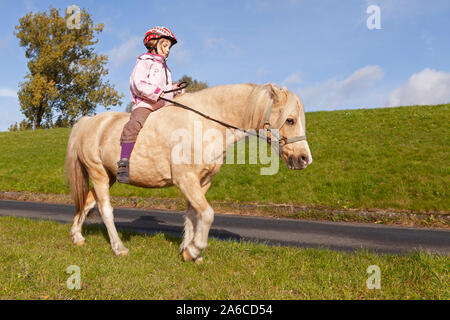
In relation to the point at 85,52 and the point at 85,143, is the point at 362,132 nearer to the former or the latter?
the point at 85,143

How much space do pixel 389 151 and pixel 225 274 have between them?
13048 millimetres

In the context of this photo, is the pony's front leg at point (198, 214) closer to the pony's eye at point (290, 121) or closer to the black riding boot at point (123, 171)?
the black riding boot at point (123, 171)

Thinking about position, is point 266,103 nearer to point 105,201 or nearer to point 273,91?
point 273,91

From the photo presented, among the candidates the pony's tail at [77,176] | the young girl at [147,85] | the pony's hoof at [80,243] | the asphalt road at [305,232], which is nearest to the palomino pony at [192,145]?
the young girl at [147,85]

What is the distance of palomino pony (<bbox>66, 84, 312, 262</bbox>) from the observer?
4547 millimetres

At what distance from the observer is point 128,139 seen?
206 inches

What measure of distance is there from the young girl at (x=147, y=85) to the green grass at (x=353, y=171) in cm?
771

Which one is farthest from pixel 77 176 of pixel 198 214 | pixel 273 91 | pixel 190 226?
pixel 273 91

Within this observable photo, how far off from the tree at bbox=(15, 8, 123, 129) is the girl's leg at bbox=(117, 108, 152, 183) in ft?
131

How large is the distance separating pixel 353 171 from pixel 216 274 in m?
10.6
